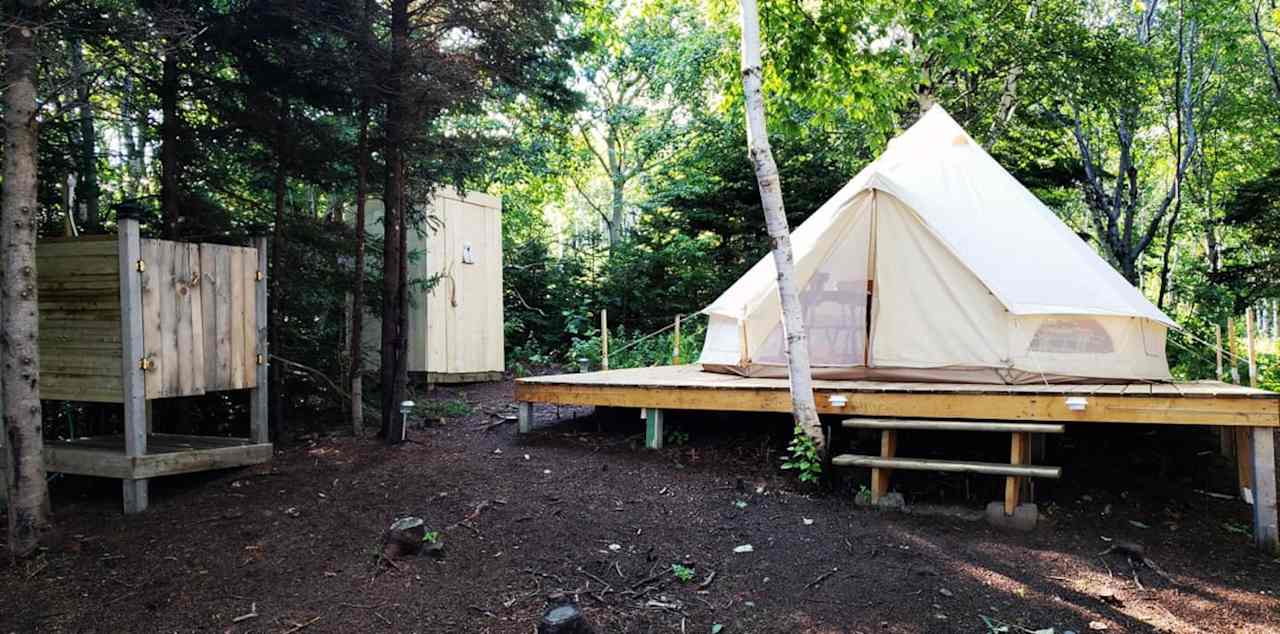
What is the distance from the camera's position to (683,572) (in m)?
3.60

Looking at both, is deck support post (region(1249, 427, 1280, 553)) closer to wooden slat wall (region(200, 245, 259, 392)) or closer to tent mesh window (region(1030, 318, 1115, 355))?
tent mesh window (region(1030, 318, 1115, 355))

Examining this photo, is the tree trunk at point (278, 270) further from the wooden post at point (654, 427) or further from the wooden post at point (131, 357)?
the wooden post at point (654, 427)

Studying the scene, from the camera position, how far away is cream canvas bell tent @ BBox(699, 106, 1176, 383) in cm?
516

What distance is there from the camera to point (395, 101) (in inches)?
213

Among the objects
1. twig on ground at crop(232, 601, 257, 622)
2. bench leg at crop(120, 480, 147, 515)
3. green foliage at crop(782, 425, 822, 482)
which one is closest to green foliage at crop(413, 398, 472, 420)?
bench leg at crop(120, 480, 147, 515)

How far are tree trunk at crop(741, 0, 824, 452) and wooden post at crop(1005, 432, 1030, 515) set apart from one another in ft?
3.63

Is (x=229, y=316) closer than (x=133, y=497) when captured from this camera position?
No

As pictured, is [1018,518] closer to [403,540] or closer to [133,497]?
[403,540]

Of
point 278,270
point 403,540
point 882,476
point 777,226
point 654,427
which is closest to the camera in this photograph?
point 403,540

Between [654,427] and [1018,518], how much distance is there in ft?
8.30

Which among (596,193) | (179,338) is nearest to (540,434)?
(179,338)

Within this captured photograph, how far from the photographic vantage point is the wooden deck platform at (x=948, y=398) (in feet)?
14.1

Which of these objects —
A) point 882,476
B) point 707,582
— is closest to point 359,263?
point 707,582

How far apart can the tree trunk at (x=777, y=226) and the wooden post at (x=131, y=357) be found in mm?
3760
